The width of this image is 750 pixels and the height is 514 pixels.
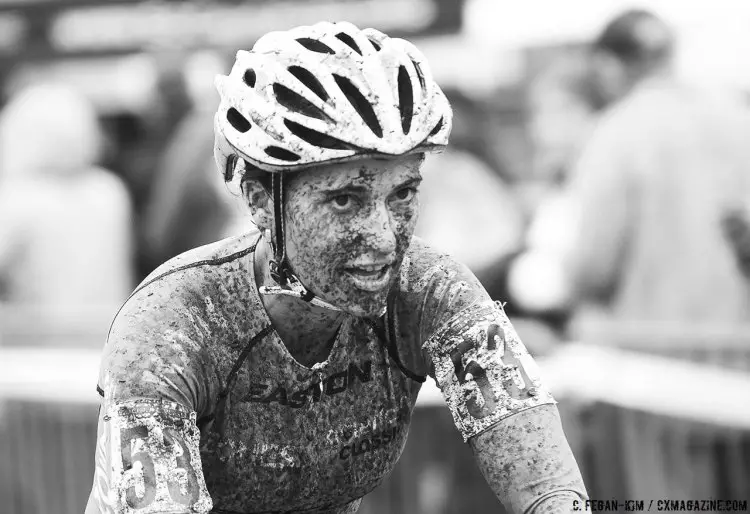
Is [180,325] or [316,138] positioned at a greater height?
[316,138]

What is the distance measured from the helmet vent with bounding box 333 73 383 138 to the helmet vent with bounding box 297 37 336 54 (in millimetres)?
88

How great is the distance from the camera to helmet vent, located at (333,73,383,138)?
3.11 m

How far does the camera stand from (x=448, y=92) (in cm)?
862

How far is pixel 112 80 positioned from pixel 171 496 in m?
11.1

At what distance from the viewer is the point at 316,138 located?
312 centimetres

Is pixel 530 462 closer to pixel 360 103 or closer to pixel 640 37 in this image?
pixel 360 103

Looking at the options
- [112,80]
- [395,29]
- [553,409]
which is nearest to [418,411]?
[553,409]

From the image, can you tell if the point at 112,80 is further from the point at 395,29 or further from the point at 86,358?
the point at 86,358

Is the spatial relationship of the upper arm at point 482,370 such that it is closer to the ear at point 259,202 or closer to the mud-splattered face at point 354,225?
the mud-splattered face at point 354,225

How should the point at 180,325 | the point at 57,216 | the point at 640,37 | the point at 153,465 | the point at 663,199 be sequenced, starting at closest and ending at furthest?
the point at 153,465 < the point at 180,325 < the point at 663,199 < the point at 640,37 < the point at 57,216

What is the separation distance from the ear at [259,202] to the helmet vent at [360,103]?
34 cm

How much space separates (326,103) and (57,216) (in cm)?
574

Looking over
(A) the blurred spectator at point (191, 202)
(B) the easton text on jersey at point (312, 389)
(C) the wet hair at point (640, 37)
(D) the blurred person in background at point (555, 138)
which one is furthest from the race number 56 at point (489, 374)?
(A) the blurred spectator at point (191, 202)

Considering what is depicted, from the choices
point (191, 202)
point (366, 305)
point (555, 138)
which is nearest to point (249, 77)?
point (366, 305)
